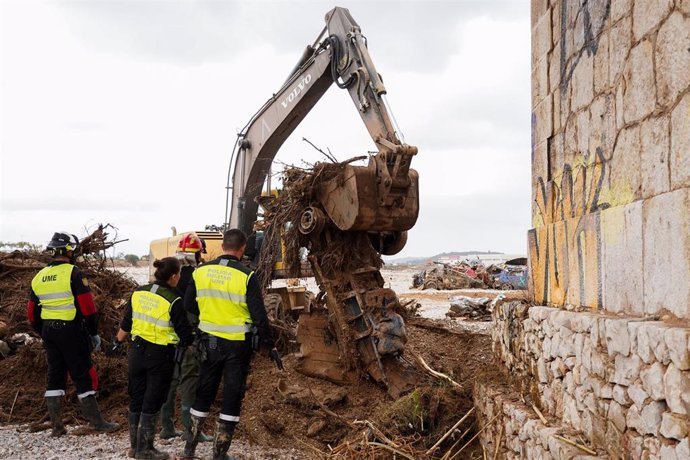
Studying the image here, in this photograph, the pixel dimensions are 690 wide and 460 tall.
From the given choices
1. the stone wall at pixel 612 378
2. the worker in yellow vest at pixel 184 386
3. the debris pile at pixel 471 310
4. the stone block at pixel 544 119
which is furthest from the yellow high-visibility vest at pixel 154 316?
the debris pile at pixel 471 310

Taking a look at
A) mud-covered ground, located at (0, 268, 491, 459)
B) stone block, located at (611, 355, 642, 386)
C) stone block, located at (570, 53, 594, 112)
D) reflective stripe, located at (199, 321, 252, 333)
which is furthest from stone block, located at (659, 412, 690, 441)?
reflective stripe, located at (199, 321, 252, 333)

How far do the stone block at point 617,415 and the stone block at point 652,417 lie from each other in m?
0.21

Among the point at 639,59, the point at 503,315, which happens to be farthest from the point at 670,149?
the point at 503,315

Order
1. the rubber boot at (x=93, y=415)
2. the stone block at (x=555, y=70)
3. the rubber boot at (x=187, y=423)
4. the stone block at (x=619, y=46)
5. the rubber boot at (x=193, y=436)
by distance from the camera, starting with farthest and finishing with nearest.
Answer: the rubber boot at (x=93, y=415)
the rubber boot at (x=187, y=423)
the rubber boot at (x=193, y=436)
the stone block at (x=555, y=70)
the stone block at (x=619, y=46)

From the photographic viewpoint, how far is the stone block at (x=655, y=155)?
10.9 feet

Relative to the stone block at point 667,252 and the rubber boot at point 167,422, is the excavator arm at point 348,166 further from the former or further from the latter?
the stone block at point 667,252

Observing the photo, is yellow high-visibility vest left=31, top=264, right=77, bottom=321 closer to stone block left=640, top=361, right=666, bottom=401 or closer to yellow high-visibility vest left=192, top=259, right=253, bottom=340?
yellow high-visibility vest left=192, top=259, right=253, bottom=340

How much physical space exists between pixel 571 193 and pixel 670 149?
134 cm

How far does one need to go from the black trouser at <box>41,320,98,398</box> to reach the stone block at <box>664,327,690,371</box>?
558 centimetres

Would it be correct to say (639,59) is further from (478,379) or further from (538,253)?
(478,379)

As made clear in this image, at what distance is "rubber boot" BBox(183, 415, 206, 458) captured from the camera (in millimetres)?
5672

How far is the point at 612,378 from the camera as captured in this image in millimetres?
3477

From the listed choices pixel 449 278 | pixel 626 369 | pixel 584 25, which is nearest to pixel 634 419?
pixel 626 369

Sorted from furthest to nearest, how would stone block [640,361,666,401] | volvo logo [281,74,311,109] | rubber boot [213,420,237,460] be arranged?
volvo logo [281,74,311,109], rubber boot [213,420,237,460], stone block [640,361,666,401]
